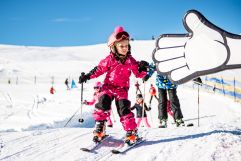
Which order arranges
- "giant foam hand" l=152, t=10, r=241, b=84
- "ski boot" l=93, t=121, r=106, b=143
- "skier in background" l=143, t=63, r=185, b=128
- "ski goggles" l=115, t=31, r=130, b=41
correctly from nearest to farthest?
"giant foam hand" l=152, t=10, r=241, b=84
"ski goggles" l=115, t=31, r=130, b=41
"ski boot" l=93, t=121, r=106, b=143
"skier in background" l=143, t=63, r=185, b=128

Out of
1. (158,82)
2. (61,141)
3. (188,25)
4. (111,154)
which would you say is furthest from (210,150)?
(158,82)

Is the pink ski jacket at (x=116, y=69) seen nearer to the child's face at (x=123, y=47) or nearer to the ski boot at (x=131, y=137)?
the child's face at (x=123, y=47)

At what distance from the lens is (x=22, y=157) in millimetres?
4641

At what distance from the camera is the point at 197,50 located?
399cm

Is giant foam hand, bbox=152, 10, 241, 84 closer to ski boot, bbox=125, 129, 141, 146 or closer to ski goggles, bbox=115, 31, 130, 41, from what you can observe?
ski goggles, bbox=115, 31, 130, 41

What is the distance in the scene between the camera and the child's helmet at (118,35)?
16.6 ft

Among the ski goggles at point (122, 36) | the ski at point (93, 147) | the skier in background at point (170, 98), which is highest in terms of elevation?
the ski goggles at point (122, 36)

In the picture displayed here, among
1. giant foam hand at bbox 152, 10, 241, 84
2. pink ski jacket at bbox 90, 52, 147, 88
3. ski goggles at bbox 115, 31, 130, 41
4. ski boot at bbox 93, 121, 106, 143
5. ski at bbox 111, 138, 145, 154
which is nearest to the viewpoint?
giant foam hand at bbox 152, 10, 241, 84

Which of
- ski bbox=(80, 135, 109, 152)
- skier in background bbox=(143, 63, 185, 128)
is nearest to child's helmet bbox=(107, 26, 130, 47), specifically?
ski bbox=(80, 135, 109, 152)

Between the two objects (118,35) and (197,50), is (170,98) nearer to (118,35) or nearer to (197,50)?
(118,35)

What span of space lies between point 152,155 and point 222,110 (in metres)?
11.4

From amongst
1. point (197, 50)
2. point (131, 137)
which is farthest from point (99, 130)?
point (197, 50)

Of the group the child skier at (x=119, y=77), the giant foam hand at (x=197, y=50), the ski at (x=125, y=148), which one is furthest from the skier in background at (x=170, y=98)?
the giant foam hand at (x=197, y=50)

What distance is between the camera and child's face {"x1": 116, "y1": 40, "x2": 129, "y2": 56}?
16.7ft
